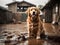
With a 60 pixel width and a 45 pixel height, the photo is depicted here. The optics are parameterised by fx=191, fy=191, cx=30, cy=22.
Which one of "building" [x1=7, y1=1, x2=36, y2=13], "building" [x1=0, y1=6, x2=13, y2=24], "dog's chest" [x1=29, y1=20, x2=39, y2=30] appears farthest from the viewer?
"building" [x1=7, y1=1, x2=36, y2=13]

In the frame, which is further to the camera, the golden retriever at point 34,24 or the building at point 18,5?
the building at point 18,5

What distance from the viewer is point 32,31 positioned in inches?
318

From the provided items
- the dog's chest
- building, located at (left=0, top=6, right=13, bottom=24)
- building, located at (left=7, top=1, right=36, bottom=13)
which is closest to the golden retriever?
the dog's chest

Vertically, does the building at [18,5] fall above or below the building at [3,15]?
above

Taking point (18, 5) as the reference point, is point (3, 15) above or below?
below

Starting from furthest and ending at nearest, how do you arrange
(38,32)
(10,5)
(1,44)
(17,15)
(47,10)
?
(10,5), (17,15), (47,10), (38,32), (1,44)

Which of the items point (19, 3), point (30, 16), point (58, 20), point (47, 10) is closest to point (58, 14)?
point (58, 20)

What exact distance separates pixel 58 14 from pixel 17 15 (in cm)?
1871

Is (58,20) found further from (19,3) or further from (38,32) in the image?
(19,3)

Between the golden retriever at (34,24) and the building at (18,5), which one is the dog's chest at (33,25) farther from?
the building at (18,5)

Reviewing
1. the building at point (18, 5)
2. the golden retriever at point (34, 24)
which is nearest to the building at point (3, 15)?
the building at point (18, 5)

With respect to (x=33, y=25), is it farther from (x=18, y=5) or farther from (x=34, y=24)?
(x=18, y=5)

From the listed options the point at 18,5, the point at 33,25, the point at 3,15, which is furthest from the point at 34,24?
the point at 18,5

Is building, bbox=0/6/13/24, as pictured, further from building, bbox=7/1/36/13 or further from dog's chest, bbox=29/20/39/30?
dog's chest, bbox=29/20/39/30
